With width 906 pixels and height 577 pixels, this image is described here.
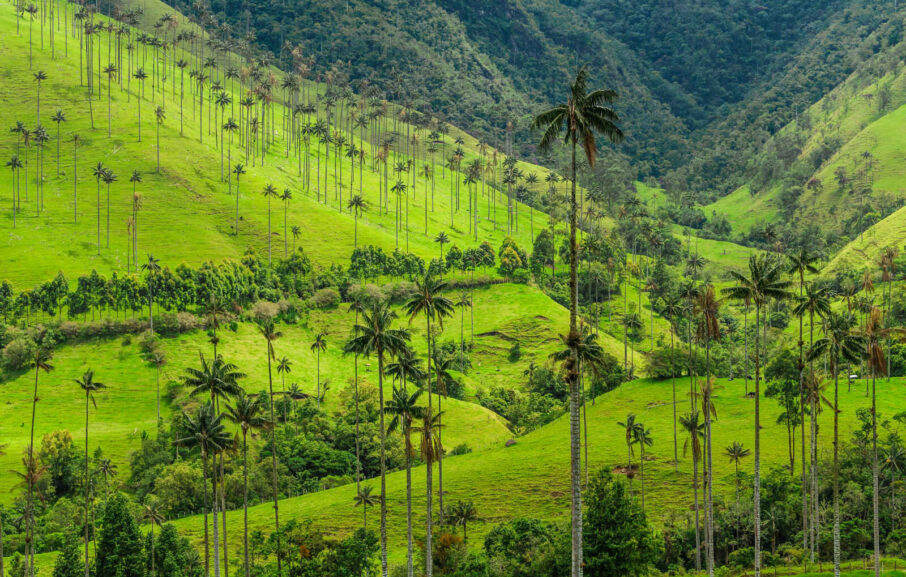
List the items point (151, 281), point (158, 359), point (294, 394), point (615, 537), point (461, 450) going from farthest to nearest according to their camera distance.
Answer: point (151, 281), point (158, 359), point (294, 394), point (461, 450), point (615, 537)

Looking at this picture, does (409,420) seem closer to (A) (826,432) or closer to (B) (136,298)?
(A) (826,432)

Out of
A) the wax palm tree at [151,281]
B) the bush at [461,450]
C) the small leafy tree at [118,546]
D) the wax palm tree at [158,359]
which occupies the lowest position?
the small leafy tree at [118,546]

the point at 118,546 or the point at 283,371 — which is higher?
the point at 283,371

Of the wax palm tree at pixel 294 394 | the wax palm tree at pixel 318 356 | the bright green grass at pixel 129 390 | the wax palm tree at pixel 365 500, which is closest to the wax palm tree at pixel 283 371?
the bright green grass at pixel 129 390

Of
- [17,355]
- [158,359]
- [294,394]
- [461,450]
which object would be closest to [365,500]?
[461,450]

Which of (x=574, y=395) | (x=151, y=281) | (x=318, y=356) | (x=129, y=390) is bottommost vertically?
(x=129, y=390)

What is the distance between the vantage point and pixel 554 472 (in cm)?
12456

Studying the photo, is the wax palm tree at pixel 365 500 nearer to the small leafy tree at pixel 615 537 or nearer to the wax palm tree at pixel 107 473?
the small leafy tree at pixel 615 537

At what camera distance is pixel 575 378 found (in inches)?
1764

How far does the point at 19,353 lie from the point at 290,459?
65.7m

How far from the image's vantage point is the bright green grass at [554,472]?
11294cm

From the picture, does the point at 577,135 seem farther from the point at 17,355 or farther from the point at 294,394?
the point at 17,355

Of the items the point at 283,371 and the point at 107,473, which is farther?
the point at 283,371

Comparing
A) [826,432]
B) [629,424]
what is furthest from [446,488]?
[826,432]
